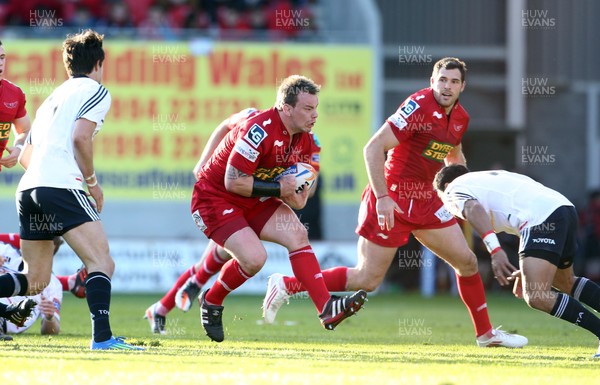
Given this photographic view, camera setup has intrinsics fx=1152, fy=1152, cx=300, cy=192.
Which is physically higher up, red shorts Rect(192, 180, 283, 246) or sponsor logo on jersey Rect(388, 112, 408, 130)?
sponsor logo on jersey Rect(388, 112, 408, 130)

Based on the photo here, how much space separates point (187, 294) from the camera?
→ 1020 cm

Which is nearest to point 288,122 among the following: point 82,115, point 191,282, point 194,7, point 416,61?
point 82,115

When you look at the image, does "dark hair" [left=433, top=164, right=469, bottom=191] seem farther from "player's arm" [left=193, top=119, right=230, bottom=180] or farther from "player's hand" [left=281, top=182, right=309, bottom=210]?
"player's arm" [left=193, top=119, right=230, bottom=180]

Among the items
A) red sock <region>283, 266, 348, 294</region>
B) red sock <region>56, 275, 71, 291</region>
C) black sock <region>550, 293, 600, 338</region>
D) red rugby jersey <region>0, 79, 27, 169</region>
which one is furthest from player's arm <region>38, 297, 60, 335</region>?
black sock <region>550, 293, 600, 338</region>

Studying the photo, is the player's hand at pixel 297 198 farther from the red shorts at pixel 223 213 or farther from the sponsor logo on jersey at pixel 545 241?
the sponsor logo on jersey at pixel 545 241

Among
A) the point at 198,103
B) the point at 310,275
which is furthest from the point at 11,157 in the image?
the point at 198,103

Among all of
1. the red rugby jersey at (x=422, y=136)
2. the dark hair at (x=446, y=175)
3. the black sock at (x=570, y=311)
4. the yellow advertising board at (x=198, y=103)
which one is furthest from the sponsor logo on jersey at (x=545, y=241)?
the yellow advertising board at (x=198, y=103)

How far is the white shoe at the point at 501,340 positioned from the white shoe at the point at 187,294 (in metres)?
2.54

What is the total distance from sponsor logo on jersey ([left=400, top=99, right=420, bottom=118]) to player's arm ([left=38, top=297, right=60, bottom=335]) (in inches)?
132

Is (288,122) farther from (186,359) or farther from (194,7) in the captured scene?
(194,7)

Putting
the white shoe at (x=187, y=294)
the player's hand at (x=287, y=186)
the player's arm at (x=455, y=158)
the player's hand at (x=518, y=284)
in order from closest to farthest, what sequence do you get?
the player's hand at (x=518, y=284) < the player's hand at (x=287, y=186) < the player's arm at (x=455, y=158) < the white shoe at (x=187, y=294)

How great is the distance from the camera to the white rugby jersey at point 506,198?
864 cm

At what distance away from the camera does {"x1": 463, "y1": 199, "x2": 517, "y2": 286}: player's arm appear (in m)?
8.16

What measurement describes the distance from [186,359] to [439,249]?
2948mm
